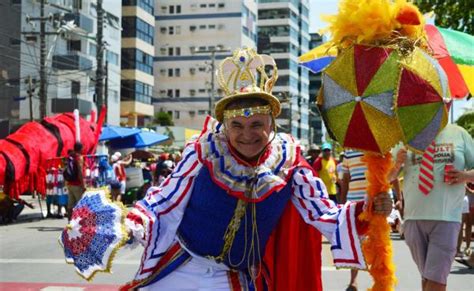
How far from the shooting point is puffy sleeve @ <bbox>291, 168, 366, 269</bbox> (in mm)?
3654

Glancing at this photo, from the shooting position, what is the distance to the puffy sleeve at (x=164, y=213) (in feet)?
12.1

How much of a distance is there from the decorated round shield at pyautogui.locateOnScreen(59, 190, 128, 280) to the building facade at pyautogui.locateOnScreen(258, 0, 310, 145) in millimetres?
85124

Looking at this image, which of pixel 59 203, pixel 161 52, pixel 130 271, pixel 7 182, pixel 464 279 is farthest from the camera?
A: pixel 161 52

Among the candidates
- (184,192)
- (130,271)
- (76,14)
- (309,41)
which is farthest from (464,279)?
(309,41)


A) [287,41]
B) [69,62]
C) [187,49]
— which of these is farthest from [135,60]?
[287,41]

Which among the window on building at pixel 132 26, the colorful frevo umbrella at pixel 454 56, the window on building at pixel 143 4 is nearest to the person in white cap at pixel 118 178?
the colorful frevo umbrella at pixel 454 56

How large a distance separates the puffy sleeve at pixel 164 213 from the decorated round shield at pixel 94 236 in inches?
7.0

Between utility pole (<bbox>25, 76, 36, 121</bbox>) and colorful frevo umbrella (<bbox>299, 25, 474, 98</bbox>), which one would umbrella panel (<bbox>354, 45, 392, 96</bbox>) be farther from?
utility pole (<bbox>25, 76, 36, 121</bbox>)

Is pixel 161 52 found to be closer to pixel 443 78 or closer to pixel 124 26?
pixel 124 26

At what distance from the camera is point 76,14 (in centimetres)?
3747

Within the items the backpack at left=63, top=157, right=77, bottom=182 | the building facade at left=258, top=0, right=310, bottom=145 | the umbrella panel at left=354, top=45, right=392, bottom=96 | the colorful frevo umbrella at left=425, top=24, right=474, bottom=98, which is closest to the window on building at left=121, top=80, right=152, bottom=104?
the building facade at left=258, top=0, right=310, bottom=145

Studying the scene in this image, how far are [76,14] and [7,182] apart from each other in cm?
2488

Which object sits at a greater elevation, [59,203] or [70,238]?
[70,238]

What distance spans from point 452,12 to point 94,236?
13.3 m
